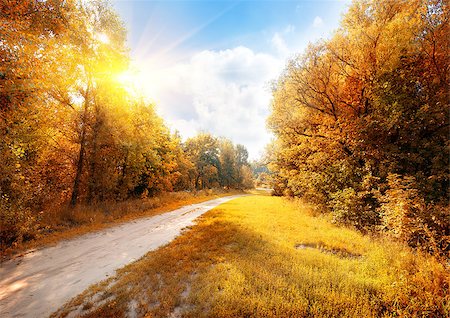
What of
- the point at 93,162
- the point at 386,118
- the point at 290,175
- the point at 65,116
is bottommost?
the point at 290,175

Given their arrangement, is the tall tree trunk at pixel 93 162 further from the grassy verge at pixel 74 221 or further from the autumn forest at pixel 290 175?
the grassy verge at pixel 74 221

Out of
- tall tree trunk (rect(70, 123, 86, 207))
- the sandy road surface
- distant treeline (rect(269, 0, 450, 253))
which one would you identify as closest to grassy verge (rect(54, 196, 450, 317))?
the sandy road surface

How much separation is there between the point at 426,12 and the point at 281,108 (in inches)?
373

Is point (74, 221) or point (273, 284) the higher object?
point (74, 221)

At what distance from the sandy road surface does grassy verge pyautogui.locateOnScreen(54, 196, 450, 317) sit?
0.65 meters

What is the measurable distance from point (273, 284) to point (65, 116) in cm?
1559

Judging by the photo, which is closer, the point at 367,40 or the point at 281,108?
the point at 367,40

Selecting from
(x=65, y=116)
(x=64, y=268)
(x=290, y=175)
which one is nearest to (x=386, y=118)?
(x=290, y=175)

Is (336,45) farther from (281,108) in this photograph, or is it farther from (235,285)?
(235,285)

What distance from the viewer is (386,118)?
954 cm

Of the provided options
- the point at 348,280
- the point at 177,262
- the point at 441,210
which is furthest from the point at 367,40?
the point at 177,262

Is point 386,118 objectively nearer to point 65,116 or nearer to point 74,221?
point 74,221

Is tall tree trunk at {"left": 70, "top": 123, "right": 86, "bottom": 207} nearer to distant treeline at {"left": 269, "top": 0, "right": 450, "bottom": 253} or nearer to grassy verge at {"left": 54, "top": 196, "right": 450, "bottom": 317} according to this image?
grassy verge at {"left": 54, "top": 196, "right": 450, "bottom": 317}

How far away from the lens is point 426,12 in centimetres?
997
